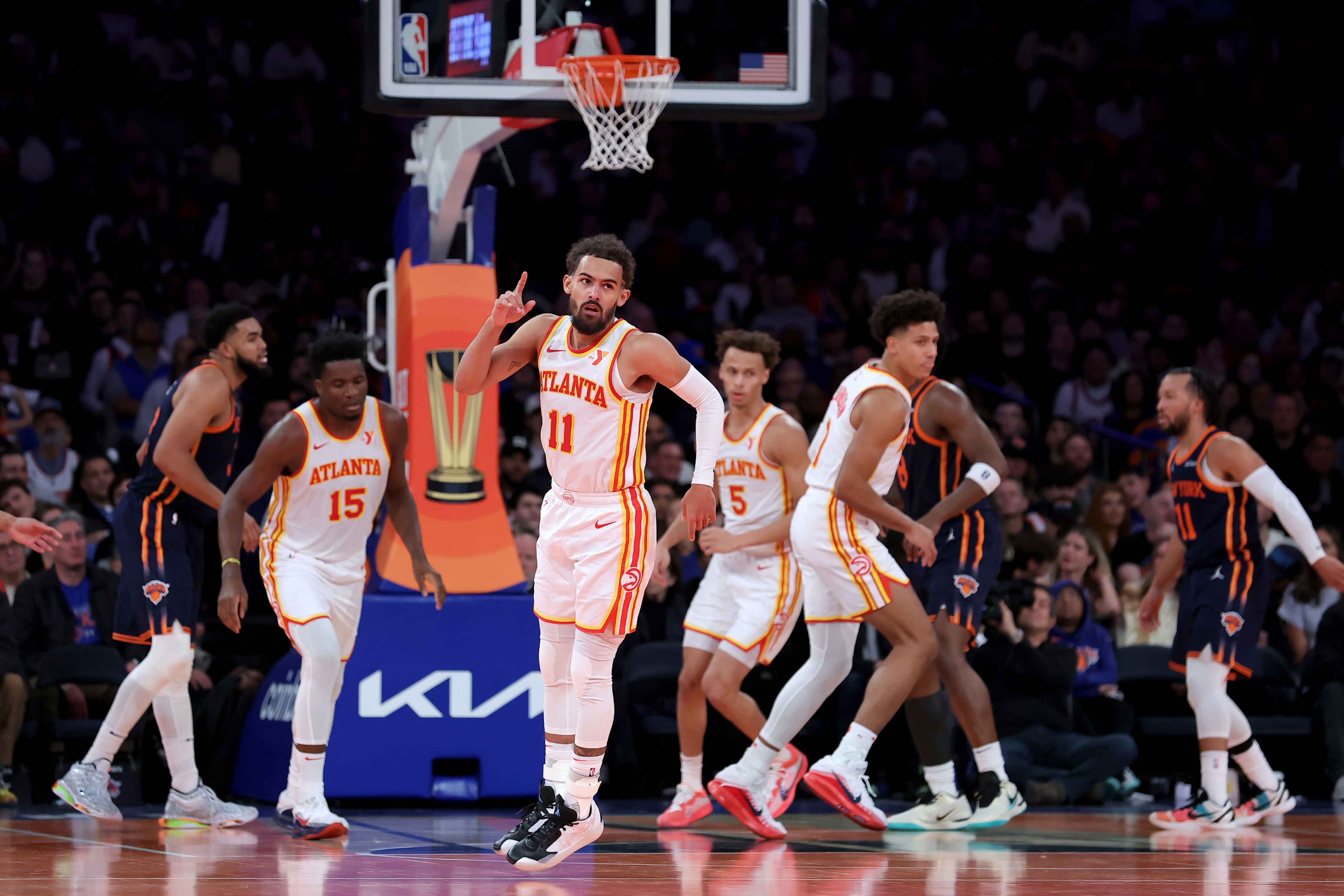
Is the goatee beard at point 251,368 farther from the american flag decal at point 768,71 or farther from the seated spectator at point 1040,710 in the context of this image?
the seated spectator at point 1040,710

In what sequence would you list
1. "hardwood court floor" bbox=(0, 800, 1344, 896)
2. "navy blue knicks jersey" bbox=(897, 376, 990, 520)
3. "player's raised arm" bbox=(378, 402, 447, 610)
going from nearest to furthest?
"hardwood court floor" bbox=(0, 800, 1344, 896) → "player's raised arm" bbox=(378, 402, 447, 610) → "navy blue knicks jersey" bbox=(897, 376, 990, 520)

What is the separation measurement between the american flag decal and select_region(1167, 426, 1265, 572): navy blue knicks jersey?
2.82m

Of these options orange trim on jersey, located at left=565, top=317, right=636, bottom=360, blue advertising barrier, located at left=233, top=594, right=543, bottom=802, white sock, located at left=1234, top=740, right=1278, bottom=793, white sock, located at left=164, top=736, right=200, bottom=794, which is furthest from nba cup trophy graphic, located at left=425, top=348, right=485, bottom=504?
white sock, located at left=1234, top=740, right=1278, bottom=793

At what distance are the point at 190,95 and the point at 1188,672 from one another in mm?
10820

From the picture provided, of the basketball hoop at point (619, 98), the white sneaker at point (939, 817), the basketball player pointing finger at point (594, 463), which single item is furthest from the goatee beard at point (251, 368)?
the white sneaker at point (939, 817)

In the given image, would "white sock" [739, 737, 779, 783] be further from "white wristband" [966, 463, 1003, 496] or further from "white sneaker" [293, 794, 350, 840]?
"white sneaker" [293, 794, 350, 840]

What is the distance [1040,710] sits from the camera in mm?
9812

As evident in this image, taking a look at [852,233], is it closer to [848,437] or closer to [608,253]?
[848,437]

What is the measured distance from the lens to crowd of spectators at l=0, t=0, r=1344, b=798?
11883mm

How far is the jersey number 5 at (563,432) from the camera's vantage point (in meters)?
6.09

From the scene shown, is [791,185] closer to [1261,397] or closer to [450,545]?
[1261,397]

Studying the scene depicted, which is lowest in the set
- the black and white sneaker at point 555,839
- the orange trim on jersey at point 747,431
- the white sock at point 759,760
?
the white sock at point 759,760

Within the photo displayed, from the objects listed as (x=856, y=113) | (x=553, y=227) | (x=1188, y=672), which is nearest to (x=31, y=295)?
(x=553, y=227)

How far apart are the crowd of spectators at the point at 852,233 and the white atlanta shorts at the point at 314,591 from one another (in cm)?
297
